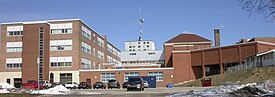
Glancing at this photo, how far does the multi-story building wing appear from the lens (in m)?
74.6

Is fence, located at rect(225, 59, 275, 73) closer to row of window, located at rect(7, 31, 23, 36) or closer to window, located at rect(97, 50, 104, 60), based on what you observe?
window, located at rect(97, 50, 104, 60)

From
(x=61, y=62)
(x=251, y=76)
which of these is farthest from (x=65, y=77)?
(x=251, y=76)

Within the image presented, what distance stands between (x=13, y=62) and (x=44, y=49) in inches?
311

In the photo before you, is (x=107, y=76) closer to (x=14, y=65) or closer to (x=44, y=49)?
(x=44, y=49)

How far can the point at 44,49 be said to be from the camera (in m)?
74.2

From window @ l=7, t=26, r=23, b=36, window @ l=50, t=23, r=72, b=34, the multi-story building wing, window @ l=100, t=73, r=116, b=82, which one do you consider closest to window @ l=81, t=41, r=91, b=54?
the multi-story building wing

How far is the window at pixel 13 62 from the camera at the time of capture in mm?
76000

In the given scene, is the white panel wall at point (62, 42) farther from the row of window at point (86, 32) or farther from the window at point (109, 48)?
the window at point (109, 48)

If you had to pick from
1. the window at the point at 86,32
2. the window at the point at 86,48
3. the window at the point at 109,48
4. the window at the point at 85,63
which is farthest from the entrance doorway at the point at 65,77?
the window at the point at 109,48

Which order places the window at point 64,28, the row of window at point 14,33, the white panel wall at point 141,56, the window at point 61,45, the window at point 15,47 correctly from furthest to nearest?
the white panel wall at point 141,56 → the window at point 64,28 → the row of window at point 14,33 → the window at point 61,45 → the window at point 15,47

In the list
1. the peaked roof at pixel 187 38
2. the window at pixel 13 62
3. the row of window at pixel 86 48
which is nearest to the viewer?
the window at pixel 13 62

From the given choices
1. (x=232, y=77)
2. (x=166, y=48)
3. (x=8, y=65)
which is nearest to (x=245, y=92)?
(x=232, y=77)

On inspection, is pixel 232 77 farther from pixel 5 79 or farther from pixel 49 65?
pixel 5 79

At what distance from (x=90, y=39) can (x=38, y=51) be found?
1625 cm
